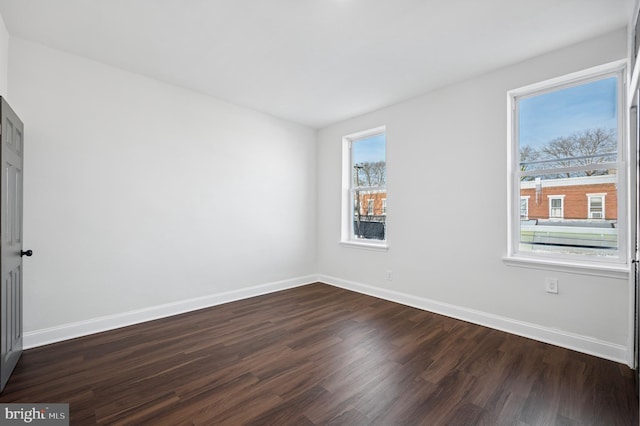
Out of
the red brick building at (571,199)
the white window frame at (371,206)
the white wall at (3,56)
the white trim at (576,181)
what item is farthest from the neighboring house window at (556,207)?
the white wall at (3,56)

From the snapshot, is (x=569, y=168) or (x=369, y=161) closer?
(x=569, y=168)

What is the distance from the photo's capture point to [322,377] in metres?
2.17

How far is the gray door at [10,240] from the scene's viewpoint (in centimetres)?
200

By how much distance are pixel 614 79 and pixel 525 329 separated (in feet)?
7.90

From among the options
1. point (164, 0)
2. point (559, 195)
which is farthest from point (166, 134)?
point (559, 195)

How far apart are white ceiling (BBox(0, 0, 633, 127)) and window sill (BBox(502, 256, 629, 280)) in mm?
1987

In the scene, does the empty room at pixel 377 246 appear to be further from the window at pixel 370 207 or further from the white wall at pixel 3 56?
the window at pixel 370 207

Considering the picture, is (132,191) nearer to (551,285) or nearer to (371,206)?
(371,206)

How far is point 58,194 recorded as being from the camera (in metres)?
2.74

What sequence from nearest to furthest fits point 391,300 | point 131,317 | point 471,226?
point 131,317
point 471,226
point 391,300

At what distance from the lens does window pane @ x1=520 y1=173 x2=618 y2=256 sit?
8.42 ft

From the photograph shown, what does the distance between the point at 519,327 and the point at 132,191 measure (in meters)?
4.27

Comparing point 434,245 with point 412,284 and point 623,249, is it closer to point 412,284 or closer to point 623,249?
point 412,284

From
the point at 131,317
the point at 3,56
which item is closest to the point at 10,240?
the point at 131,317
